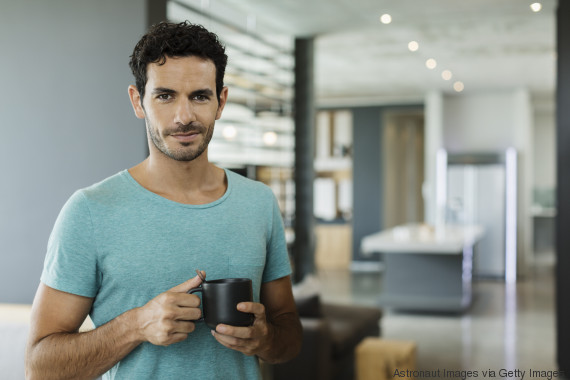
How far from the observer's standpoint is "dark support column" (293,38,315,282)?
Result: 562cm

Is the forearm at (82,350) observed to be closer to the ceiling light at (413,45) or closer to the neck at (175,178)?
the neck at (175,178)

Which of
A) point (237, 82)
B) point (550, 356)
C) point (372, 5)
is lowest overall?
point (550, 356)

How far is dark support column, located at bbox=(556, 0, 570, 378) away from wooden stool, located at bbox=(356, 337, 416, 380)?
1234mm

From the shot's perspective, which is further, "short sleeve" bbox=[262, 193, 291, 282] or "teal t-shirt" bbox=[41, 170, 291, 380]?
"short sleeve" bbox=[262, 193, 291, 282]

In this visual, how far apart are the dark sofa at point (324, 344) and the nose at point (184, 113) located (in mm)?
2088

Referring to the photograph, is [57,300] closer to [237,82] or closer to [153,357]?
[153,357]

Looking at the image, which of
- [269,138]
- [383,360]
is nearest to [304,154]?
[269,138]

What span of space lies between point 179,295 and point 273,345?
0.29 meters

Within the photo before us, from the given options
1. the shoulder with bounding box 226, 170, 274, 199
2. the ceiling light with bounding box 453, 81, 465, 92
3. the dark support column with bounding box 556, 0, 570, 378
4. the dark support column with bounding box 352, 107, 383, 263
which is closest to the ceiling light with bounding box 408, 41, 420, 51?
the dark support column with bounding box 556, 0, 570, 378

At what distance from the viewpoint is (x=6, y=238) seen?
3.04 meters

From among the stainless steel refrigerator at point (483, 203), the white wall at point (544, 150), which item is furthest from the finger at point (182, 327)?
the white wall at point (544, 150)

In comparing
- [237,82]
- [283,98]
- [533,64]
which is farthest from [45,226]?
[533,64]

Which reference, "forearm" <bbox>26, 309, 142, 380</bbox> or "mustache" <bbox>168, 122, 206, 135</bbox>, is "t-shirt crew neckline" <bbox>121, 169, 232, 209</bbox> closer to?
"mustache" <bbox>168, 122, 206, 135</bbox>

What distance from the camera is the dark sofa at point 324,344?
3439 mm
